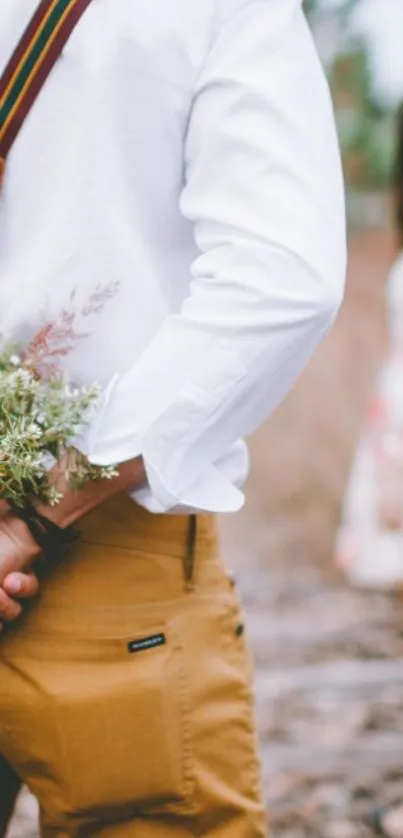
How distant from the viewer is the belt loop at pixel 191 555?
1.63 metres

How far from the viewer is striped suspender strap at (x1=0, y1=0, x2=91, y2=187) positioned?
1.46 metres

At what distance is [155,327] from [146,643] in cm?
36

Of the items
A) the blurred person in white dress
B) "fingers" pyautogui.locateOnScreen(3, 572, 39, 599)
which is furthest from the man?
the blurred person in white dress

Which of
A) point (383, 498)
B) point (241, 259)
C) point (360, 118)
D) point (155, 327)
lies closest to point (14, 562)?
point (155, 327)

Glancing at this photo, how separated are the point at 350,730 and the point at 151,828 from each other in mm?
2420

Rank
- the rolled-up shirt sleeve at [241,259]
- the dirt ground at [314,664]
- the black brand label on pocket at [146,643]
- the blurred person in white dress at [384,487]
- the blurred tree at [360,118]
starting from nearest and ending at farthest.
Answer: the rolled-up shirt sleeve at [241,259] < the black brand label on pocket at [146,643] < the dirt ground at [314,664] < the blurred person in white dress at [384,487] < the blurred tree at [360,118]

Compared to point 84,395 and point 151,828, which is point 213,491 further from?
point 151,828

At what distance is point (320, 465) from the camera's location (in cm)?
984

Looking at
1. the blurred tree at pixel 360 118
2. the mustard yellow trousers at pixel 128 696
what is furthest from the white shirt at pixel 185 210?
the blurred tree at pixel 360 118

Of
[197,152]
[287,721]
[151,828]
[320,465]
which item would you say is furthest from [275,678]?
[320,465]

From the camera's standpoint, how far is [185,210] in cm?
150

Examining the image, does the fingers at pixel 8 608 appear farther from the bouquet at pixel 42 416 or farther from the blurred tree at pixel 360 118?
the blurred tree at pixel 360 118

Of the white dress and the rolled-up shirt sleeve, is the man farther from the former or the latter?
the white dress

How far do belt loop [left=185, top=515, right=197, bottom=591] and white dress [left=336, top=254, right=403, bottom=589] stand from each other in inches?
175
